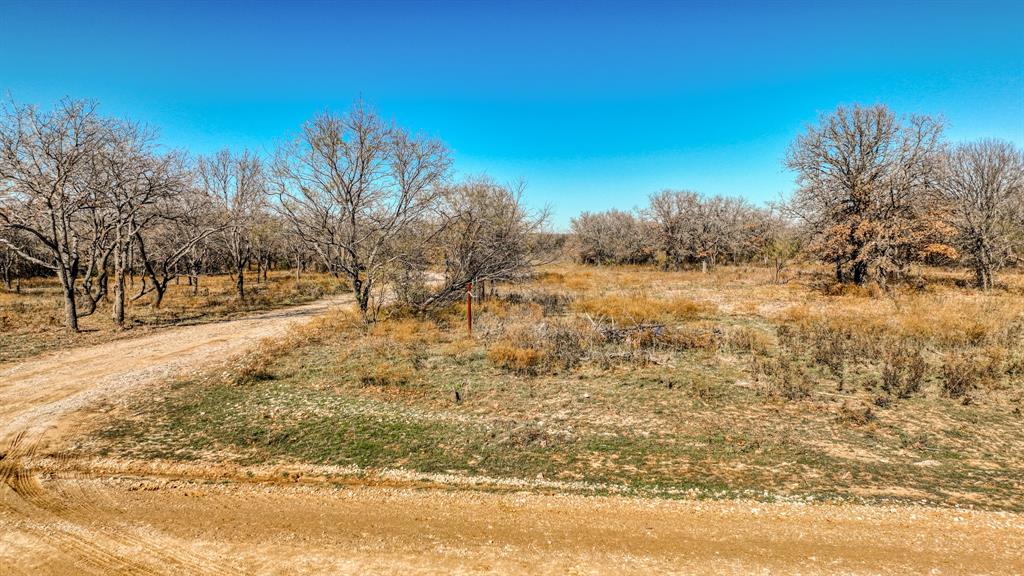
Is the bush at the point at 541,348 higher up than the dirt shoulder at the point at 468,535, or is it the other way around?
the bush at the point at 541,348

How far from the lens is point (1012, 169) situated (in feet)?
77.3

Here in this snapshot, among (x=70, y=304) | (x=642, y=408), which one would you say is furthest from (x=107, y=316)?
(x=642, y=408)

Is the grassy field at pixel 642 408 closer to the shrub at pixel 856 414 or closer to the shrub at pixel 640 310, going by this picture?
the shrub at pixel 856 414

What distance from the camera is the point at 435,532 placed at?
4570mm

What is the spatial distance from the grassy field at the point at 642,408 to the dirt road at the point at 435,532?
1.71 ft

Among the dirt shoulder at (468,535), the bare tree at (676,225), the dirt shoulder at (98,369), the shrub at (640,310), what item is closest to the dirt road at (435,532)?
the dirt shoulder at (468,535)

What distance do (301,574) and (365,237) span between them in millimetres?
12623

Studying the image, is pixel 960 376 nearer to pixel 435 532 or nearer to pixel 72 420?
pixel 435 532

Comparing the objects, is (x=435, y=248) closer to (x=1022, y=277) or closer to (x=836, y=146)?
(x=836, y=146)

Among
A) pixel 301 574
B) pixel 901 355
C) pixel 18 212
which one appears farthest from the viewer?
pixel 18 212

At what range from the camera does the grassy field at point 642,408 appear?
575 centimetres

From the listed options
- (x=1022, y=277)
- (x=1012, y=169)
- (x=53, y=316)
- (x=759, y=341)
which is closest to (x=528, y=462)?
(x=759, y=341)

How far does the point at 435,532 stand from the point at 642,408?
14.9 ft

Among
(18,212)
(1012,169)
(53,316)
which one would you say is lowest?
(53,316)
